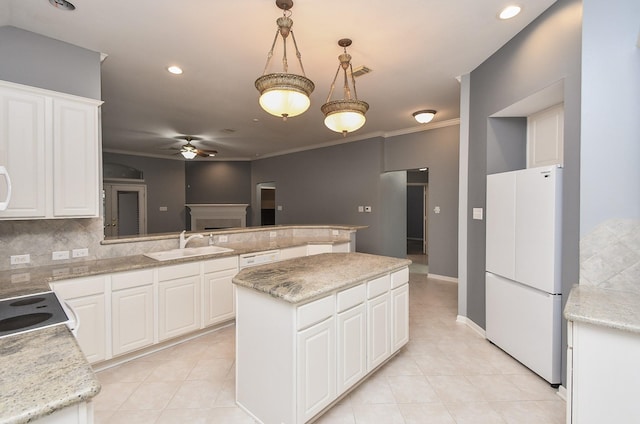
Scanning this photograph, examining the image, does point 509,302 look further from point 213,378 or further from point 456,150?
point 456,150

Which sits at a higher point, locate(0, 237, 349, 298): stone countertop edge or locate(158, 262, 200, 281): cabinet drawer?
locate(0, 237, 349, 298): stone countertop edge

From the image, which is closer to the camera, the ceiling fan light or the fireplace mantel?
the ceiling fan light

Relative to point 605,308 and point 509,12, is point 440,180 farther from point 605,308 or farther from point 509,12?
point 605,308

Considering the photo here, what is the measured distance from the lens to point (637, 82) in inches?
72.2

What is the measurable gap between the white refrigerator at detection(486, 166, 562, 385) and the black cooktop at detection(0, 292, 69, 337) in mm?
3086

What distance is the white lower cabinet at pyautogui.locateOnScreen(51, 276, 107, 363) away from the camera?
2.28 metres

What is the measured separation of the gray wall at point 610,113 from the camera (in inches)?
72.3

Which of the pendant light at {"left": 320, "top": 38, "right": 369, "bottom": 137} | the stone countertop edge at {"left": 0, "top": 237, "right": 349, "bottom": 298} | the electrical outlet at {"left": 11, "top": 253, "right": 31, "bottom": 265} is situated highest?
the pendant light at {"left": 320, "top": 38, "right": 369, "bottom": 137}

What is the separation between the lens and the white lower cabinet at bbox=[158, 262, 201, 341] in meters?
Result: 2.79

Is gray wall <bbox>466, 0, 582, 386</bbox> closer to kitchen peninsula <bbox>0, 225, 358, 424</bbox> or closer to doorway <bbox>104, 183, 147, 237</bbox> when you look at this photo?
kitchen peninsula <bbox>0, 225, 358, 424</bbox>

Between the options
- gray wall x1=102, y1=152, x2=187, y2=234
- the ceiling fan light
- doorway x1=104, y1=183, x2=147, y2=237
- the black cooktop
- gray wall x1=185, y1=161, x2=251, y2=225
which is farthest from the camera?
gray wall x1=185, y1=161, x2=251, y2=225

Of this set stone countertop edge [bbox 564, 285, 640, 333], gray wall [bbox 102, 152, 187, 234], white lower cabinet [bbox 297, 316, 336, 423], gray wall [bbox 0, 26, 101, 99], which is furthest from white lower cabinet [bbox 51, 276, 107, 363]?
gray wall [bbox 102, 152, 187, 234]

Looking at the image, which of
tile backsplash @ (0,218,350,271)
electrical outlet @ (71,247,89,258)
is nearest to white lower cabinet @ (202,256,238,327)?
tile backsplash @ (0,218,350,271)

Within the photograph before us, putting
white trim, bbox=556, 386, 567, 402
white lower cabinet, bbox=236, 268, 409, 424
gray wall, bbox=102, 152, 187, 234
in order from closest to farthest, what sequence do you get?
1. white lower cabinet, bbox=236, 268, 409, 424
2. white trim, bbox=556, 386, 567, 402
3. gray wall, bbox=102, 152, 187, 234
